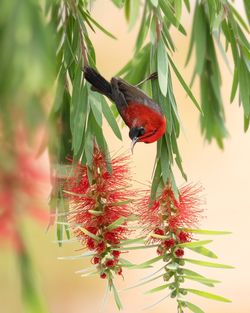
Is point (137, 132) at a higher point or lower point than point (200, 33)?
lower

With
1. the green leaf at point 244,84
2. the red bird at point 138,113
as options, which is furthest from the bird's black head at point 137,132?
the green leaf at point 244,84

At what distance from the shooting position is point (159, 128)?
24.7 inches

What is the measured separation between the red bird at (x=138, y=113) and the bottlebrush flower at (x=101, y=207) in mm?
69

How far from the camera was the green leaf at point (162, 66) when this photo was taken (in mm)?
669

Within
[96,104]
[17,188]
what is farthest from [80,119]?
[17,188]

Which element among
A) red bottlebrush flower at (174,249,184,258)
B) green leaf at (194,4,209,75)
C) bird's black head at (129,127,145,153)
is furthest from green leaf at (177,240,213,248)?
green leaf at (194,4,209,75)

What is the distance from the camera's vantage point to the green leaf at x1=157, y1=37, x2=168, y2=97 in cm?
67

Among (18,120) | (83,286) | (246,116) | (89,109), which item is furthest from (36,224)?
(83,286)

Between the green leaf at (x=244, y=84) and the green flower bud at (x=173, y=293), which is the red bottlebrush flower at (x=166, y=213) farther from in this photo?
the green leaf at (x=244, y=84)

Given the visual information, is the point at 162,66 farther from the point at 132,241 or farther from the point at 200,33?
the point at 200,33

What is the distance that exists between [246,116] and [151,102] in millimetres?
255

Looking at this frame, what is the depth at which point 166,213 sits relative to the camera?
0.68 metres

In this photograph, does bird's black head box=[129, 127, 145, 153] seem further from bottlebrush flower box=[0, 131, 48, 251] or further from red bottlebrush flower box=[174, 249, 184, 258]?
bottlebrush flower box=[0, 131, 48, 251]

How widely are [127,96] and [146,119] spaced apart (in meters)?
0.03
